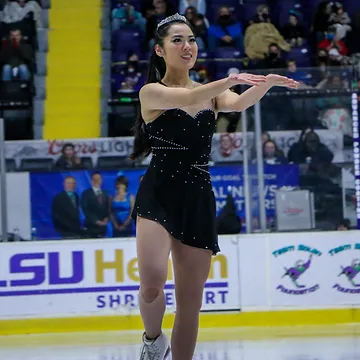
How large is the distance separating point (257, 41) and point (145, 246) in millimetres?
8696

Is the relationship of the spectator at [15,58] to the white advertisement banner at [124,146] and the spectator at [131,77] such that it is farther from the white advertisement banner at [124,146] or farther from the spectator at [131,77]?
the white advertisement banner at [124,146]

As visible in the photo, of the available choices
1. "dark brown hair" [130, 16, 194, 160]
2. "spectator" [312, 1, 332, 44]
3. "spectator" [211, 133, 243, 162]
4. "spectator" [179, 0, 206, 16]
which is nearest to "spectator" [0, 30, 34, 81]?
"spectator" [179, 0, 206, 16]

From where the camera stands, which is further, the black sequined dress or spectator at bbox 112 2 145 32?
spectator at bbox 112 2 145 32

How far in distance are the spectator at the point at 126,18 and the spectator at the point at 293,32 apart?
6.81 feet

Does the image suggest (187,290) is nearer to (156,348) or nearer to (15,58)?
(156,348)

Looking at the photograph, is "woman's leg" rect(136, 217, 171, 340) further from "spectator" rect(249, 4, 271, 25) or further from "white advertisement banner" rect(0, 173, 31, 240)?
"spectator" rect(249, 4, 271, 25)

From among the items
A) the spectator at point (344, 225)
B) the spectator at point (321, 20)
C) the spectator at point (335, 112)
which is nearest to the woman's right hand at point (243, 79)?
the spectator at point (335, 112)

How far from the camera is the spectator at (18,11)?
507 inches

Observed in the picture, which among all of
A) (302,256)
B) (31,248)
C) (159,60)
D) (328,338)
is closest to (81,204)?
(31,248)

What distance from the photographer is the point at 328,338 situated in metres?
6.72

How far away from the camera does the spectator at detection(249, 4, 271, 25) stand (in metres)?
12.4

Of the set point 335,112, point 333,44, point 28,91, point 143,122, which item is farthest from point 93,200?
point 333,44

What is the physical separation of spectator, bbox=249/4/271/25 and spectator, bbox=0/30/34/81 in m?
3.20

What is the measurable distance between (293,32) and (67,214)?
5.90 meters
